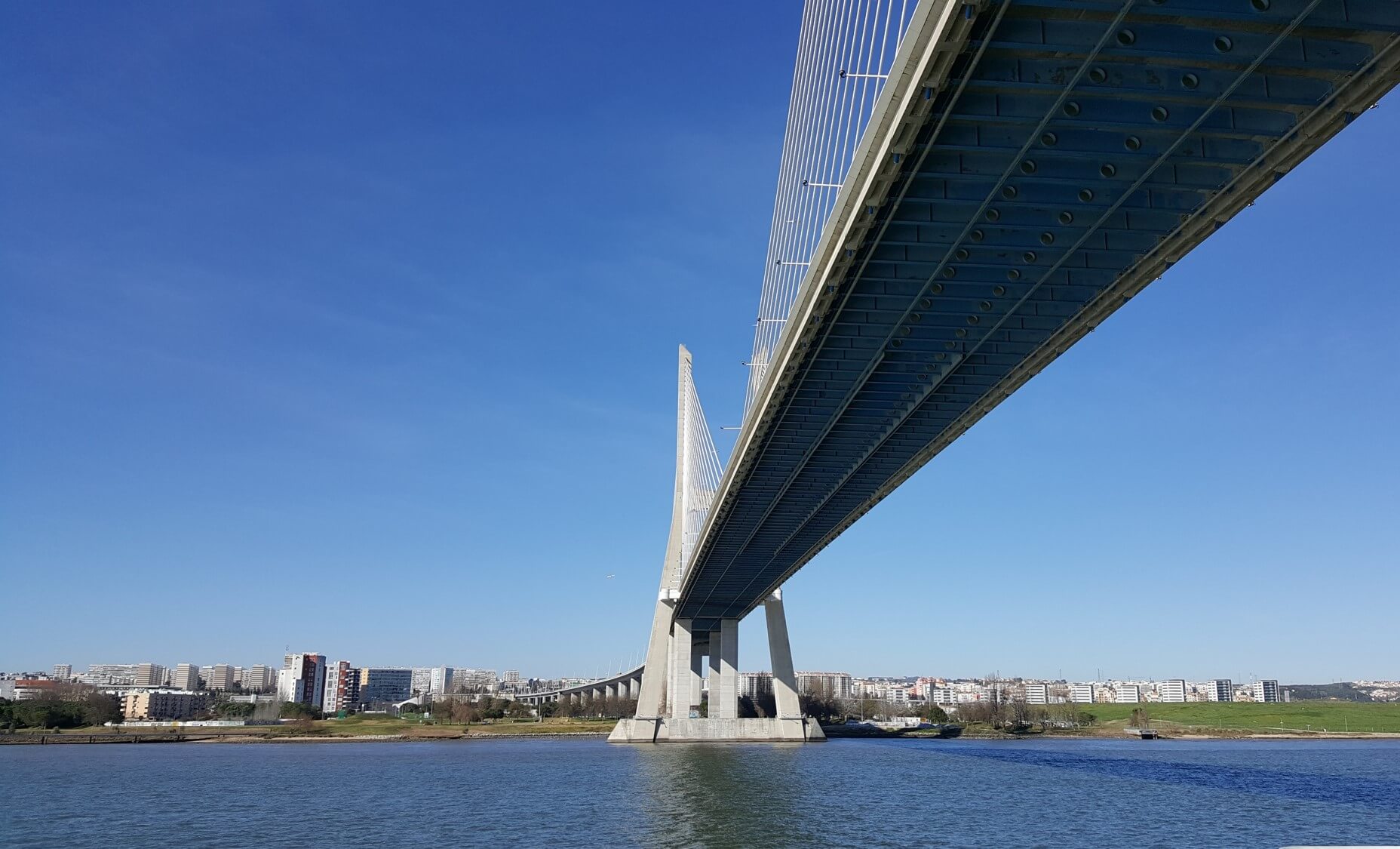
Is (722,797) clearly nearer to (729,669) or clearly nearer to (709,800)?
(709,800)

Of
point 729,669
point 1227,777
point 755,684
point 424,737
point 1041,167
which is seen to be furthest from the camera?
point 755,684

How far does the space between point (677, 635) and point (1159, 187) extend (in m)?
50.8

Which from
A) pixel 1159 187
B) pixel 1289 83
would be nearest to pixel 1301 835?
pixel 1159 187

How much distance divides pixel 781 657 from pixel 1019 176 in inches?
2130

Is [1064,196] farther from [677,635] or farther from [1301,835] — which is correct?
[677,635]

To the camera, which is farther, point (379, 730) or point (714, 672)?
point (379, 730)

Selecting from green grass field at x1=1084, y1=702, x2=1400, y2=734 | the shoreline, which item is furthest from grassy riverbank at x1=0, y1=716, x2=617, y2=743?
green grass field at x1=1084, y1=702, x2=1400, y2=734

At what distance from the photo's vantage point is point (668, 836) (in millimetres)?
21938

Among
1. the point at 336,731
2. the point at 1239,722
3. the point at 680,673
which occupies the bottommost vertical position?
the point at 1239,722

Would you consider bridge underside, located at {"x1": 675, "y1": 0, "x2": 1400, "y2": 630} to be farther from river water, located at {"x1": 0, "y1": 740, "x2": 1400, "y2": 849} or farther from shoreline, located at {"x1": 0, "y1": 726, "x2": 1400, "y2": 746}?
shoreline, located at {"x1": 0, "y1": 726, "x2": 1400, "y2": 746}

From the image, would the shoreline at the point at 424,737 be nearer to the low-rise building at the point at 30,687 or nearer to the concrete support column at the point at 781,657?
the concrete support column at the point at 781,657

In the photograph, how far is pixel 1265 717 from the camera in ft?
369

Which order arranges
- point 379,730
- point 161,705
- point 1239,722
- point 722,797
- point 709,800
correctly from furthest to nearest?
point 161,705, point 1239,722, point 379,730, point 722,797, point 709,800

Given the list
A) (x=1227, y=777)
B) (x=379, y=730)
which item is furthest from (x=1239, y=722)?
(x=379, y=730)
